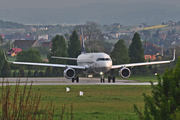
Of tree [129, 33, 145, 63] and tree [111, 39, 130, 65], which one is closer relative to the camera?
tree [129, 33, 145, 63]

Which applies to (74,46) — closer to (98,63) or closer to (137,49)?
(137,49)

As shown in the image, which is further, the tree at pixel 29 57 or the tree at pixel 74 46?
the tree at pixel 29 57

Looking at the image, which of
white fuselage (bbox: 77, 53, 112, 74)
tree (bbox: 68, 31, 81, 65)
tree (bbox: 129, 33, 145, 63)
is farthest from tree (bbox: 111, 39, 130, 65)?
white fuselage (bbox: 77, 53, 112, 74)

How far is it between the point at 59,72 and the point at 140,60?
16.3 metres

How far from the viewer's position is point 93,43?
158 metres

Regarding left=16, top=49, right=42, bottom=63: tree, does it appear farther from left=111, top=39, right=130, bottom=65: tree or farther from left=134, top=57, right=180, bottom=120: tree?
left=134, top=57, right=180, bottom=120: tree

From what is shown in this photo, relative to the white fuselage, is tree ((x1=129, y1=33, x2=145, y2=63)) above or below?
above

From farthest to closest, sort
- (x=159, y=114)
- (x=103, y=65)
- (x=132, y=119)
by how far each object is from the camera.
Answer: (x=103, y=65) → (x=132, y=119) → (x=159, y=114)

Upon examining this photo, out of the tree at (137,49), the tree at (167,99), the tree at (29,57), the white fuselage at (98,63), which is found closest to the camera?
the tree at (167,99)

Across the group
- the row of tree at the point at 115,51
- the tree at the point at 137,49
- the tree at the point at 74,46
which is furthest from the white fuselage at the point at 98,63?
the tree at the point at 74,46

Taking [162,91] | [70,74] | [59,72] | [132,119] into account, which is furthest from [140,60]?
[162,91]

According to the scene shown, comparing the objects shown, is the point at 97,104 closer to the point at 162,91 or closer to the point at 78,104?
the point at 78,104

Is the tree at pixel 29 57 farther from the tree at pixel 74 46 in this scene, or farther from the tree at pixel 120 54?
the tree at pixel 120 54

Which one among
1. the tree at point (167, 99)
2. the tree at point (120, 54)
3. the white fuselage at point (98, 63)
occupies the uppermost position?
the tree at point (120, 54)
